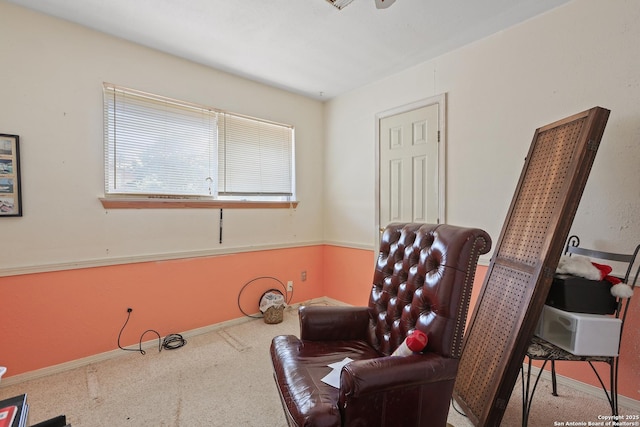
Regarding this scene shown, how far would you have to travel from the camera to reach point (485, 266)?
97.7 inches

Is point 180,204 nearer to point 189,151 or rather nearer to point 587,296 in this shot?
point 189,151

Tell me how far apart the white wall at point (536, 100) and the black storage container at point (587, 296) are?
542mm

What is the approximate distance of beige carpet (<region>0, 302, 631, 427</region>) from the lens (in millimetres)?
1771

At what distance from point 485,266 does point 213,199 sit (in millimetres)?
2564

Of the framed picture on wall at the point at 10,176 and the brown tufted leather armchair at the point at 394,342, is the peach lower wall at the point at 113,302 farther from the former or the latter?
the brown tufted leather armchair at the point at 394,342

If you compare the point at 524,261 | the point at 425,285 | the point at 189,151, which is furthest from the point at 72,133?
the point at 524,261

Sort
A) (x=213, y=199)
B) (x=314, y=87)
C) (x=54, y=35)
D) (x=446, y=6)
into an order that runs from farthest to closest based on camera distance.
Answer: (x=314, y=87)
(x=213, y=199)
(x=54, y=35)
(x=446, y=6)

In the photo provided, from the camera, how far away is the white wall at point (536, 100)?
1852mm

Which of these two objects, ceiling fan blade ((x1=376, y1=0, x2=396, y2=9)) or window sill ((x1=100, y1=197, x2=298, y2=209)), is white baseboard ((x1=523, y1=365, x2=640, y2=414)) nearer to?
ceiling fan blade ((x1=376, y1=0, x2=396, y2=9))

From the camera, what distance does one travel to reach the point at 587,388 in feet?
6.55

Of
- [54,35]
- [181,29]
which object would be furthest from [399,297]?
[54,35]

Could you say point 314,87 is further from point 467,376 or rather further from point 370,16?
point 467,376

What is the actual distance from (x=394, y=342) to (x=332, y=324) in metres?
0.37

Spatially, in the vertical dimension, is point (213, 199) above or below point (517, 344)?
above
